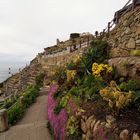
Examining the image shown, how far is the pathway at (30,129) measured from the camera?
9670mm

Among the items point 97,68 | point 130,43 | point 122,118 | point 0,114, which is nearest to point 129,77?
point 97,68

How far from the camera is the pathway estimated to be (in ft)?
31.7

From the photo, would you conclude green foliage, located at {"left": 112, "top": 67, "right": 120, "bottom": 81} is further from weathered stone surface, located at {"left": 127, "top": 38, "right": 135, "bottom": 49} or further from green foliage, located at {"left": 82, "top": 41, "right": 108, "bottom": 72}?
green foliage, located at {"left": 82, "top": 41, "right": 108, "bottom": 72}

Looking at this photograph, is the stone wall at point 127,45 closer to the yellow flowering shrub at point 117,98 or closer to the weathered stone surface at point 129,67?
the weathered stone surface at point 129,67

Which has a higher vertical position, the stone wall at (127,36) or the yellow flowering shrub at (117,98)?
the stone wall at (127,36)

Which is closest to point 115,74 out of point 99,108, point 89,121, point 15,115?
point 99,108

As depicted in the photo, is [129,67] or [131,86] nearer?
[131,86]

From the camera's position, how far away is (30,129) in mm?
10320

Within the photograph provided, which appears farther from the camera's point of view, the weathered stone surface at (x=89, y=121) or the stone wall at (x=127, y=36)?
the stone wall at (x=127, y=36)

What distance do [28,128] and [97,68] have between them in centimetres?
388

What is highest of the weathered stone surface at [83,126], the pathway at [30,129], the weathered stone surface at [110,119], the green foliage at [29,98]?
the weathered stone surface at [110,119]

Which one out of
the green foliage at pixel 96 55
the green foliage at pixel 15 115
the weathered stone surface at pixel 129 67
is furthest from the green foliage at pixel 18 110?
the weathered stone surface at pixel 129 67

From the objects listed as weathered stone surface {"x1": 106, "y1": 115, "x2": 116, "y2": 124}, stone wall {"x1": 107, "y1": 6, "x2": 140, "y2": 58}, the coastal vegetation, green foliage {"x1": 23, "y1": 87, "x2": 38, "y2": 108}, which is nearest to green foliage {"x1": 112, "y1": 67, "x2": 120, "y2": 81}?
the coastal vegetation

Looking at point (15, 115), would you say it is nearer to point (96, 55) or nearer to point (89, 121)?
→ point (96, 55)
